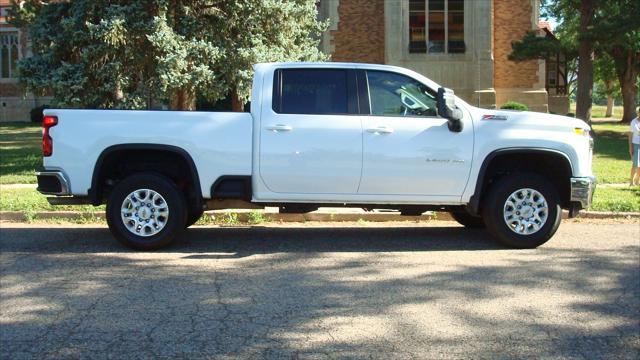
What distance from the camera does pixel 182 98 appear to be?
55.3ft

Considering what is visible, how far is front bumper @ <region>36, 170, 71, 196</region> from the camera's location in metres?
7.28

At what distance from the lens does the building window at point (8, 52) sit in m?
42.7

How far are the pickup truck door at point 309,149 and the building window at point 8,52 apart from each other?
133ft

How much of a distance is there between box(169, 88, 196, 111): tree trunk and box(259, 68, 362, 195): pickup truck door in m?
9.06

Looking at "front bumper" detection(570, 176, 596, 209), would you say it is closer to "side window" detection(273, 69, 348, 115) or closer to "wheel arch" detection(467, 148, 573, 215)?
"wheel arch" detection(467, 148, 573, 215)

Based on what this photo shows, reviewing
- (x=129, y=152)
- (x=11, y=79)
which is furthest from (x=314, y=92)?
(x=11, y=79)

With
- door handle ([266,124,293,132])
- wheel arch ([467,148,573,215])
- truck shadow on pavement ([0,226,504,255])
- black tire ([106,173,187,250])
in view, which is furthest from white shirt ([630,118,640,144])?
black tire ([106,173,187,250])

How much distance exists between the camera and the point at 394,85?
7559mm

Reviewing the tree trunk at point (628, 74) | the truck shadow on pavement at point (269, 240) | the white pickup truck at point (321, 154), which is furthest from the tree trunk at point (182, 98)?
the tree trunk at point (628, 74)

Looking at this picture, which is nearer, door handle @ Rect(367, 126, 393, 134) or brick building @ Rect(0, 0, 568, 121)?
door handle @ Rect(367, 126, 393, 134)

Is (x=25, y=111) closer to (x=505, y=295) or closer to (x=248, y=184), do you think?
(x=248, y=184)

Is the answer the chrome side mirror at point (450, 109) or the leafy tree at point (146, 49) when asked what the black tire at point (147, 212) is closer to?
the chrome side mirror at point (450, 109)

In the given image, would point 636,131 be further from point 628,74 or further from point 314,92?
point 628,74

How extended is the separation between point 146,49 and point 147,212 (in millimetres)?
9219
